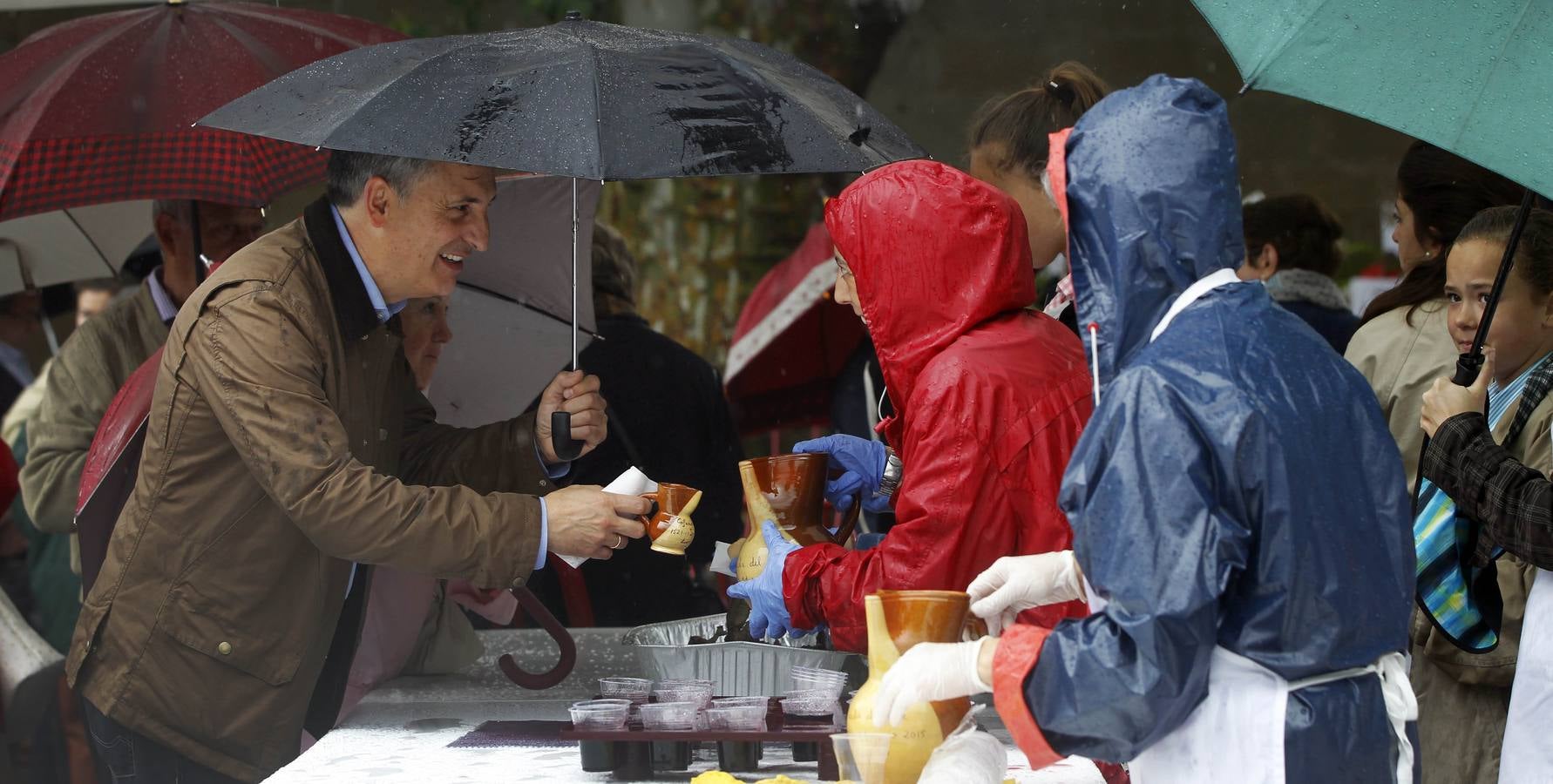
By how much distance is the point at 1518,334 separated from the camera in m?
2.92

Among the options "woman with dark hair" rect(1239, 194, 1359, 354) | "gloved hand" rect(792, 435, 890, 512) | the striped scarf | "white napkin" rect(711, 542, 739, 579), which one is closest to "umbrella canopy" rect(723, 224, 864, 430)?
"woman with dark hair" rect(1239, 194, 1359, 354)

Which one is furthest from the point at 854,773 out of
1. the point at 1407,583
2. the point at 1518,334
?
the point at 1518,334

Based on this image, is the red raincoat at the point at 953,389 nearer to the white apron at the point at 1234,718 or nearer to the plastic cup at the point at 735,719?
the plastic cup at the point at 735,719

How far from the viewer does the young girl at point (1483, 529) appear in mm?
2842

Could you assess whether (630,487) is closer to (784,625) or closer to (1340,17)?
(784,625)

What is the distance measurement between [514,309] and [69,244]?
2.17 metres

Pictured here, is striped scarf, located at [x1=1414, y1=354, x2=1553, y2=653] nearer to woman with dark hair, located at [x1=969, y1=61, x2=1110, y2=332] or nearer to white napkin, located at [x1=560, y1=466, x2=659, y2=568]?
woman with dark hair, located at [x1=969, y1=61, x2=1110, y2=332]

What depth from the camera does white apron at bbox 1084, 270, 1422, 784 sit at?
5.71 ft

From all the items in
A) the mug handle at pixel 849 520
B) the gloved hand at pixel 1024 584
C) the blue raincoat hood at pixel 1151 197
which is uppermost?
the blue raincoat hood at pixel 1151 197

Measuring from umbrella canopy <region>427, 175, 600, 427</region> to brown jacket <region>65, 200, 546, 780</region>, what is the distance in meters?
0.60

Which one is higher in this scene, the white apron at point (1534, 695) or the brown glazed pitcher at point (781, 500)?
the brown glazed pitcher at point (781, 500)

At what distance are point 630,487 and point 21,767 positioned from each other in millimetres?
3118

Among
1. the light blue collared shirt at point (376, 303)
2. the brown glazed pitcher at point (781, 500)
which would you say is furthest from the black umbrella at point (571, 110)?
the brown glazed pitcher at point (781, 500)

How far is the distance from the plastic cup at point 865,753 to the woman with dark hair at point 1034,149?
4.18 ft
